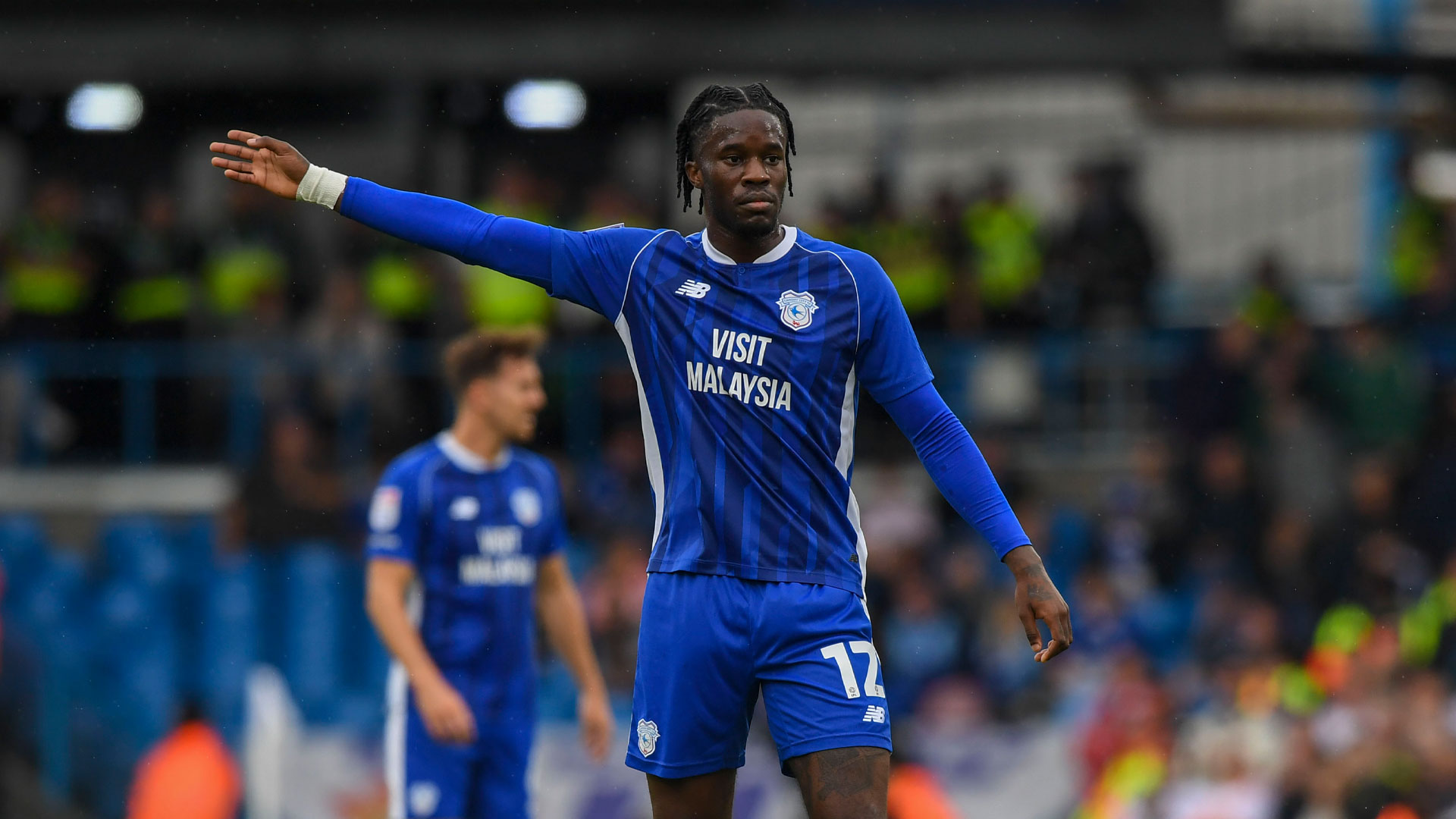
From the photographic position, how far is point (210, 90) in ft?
55.2

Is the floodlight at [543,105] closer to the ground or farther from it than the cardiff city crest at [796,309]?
farther from it

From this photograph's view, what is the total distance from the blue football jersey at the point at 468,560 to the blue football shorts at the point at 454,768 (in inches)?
5.2

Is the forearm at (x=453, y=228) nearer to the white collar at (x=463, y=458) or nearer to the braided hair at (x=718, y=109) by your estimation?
the braided hair at (x=718, y=109)

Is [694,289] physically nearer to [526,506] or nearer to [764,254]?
[764,254]

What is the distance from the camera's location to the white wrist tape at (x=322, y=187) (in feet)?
14.5

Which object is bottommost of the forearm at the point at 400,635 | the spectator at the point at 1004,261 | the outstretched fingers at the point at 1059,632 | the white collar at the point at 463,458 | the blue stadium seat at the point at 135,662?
the blue stadium seat at the point at 135,662

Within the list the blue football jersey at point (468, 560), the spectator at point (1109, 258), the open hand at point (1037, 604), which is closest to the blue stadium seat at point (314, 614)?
the blue football jersey at point (468, 560)

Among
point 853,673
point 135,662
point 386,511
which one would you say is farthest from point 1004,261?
point 853,673

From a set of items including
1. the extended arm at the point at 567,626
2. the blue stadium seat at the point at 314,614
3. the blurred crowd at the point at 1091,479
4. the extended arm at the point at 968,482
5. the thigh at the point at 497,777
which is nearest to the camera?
the extended arm at the point at 968,482

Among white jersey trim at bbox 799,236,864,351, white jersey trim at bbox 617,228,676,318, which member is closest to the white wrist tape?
white jersey trim at bbox 617,228,676,318

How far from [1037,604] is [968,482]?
0.37 m

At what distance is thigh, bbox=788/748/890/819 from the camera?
4137 millimetres

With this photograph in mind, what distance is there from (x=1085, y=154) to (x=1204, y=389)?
7231 millimetres

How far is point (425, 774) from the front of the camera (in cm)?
656
